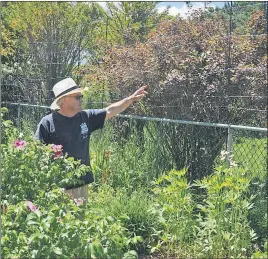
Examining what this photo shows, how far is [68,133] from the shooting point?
15.0ft

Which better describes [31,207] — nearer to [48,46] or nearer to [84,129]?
[84,129]

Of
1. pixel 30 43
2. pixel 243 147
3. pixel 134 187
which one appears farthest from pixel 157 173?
pixel 30 43

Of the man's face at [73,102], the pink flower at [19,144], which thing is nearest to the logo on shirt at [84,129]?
the man's face at [73,102]

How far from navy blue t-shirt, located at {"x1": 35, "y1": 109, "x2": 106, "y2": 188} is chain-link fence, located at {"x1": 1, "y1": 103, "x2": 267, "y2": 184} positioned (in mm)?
1042

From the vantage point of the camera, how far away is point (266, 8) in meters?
4.53

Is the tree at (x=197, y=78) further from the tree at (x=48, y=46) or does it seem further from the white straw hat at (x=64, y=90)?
the tree at (x=48, y=46)

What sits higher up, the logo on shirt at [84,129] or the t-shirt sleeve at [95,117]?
the t-shirt sleeve at [95,117]

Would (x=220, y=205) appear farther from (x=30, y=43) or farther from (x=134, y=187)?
(x=30, y=43)

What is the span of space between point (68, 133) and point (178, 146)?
4.64 feet

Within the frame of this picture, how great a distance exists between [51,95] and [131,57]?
9.20 ft

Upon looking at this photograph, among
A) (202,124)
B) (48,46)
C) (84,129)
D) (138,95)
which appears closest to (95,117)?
(84,129)

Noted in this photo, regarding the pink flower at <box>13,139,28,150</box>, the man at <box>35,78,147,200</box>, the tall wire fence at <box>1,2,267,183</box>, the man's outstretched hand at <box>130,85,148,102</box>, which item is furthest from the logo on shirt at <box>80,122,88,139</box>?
the pink flower at <box>13,139,28,150</box>

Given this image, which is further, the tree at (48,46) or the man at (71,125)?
the tree at (48,46)

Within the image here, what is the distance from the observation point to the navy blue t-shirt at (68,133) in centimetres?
456
